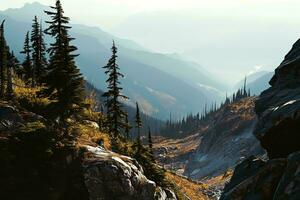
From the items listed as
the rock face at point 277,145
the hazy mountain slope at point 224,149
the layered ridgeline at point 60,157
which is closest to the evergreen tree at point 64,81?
the layered ridgeline at point 60,157

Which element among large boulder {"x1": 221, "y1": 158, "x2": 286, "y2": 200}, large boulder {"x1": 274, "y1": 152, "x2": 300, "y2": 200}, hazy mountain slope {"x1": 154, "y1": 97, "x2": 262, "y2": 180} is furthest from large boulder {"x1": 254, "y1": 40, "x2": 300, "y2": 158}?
hazy mountain slope {"x1": 154, "y1": 97, "x2": 262, "y2": 180}

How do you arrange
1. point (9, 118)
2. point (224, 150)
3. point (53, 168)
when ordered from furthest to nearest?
point (224, 150) → point (9, 118) → point (53, 168)

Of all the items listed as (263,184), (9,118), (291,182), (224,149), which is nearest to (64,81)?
(9,118)

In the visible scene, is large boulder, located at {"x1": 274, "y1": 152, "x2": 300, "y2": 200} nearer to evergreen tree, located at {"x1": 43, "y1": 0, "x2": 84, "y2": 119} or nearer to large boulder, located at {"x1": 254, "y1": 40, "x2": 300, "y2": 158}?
large boulder, located at {"x1": 254, "y1": 40, "x2": 300, "y2": 158}

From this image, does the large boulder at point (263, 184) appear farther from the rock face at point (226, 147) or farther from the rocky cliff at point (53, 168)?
the rock face at point (226, 147)

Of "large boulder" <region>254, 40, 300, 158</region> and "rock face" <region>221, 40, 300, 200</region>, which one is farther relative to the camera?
"large boulder" <region>254, 40, 300, 158</region>

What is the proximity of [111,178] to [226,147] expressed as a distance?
137 metres

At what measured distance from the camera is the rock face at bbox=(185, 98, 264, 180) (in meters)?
154

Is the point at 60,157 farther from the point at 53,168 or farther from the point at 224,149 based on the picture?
the point at 224,149

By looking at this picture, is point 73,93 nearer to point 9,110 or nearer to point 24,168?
point 9,110

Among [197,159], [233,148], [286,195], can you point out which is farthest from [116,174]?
[197,159]

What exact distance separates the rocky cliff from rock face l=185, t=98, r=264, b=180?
107m

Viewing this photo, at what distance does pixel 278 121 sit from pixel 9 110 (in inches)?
1188

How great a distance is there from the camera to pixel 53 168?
39000 mm
